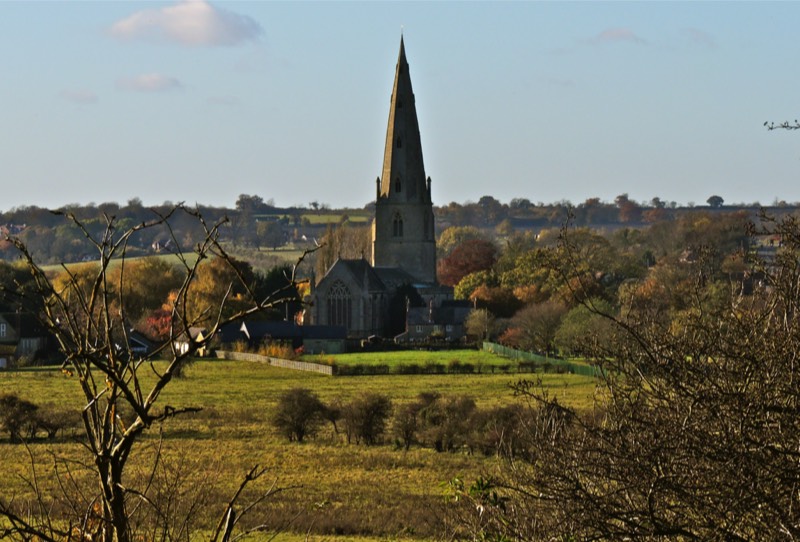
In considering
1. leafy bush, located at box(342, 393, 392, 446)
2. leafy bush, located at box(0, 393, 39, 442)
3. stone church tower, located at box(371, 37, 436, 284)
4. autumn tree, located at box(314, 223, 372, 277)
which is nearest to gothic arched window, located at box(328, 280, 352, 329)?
stone church tower, located at box(371, 37, 436, 284)

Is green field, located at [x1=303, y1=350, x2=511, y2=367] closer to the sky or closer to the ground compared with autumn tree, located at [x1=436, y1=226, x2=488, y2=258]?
closer to the ground

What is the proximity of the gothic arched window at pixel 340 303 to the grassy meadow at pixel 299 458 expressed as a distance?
3150 centimetres

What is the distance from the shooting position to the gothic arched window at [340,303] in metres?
88.4

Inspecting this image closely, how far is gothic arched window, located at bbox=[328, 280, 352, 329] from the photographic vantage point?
290ft

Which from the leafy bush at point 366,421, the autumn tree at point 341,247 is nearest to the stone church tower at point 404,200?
the autumn tree at point 341,247

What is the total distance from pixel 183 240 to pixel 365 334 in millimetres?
92873

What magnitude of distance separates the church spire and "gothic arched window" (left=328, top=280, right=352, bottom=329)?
11.4 m

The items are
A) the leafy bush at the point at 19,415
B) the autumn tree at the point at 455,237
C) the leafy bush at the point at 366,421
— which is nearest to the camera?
the leafy bush at the point at 19,415

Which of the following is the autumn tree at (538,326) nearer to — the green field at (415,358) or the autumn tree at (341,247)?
the green field at (415,358)

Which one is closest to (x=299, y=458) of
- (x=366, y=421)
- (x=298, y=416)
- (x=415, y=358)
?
(x=366, y=421)

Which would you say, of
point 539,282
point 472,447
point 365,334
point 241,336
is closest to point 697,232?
point 539,282

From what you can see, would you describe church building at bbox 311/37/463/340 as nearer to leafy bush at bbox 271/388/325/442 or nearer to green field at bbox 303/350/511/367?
green field at bbox 303/350/511/367

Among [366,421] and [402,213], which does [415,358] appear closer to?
[402,213]

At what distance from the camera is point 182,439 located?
3481cm
